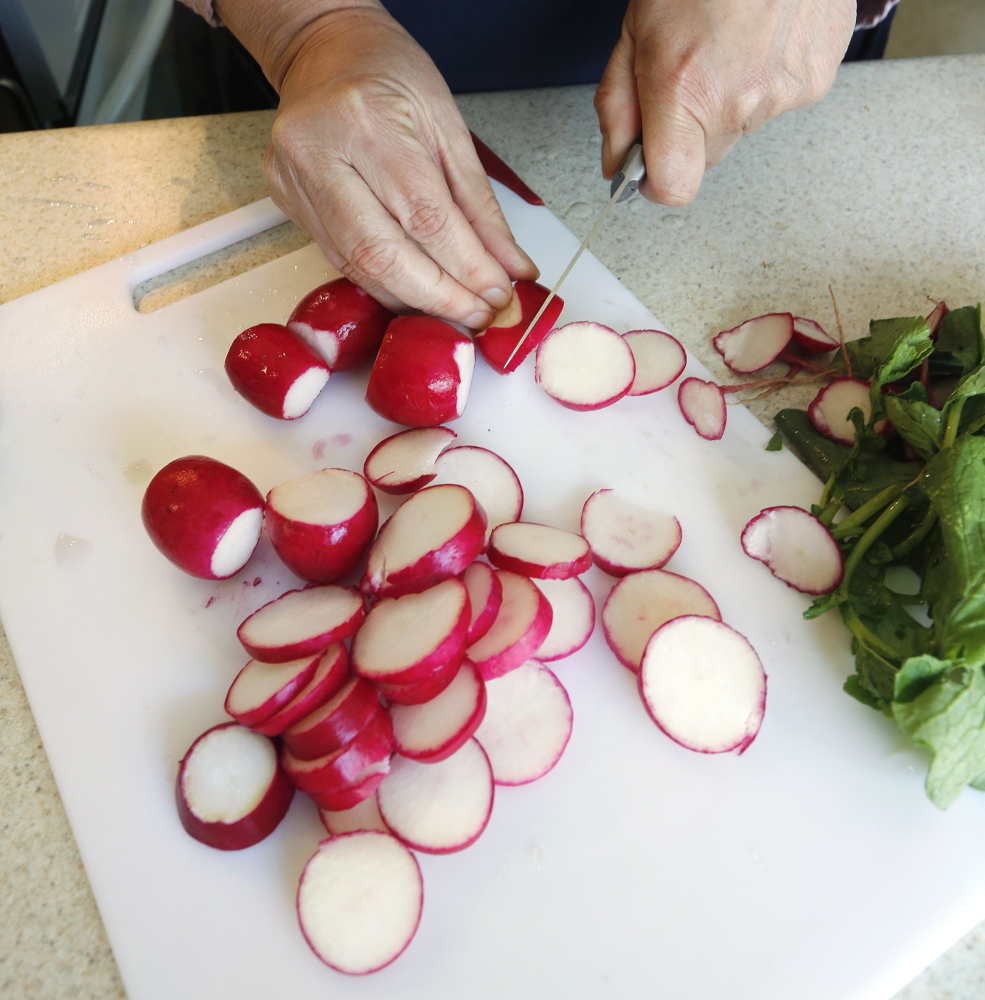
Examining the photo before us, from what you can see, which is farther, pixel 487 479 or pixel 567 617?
pixel 487 479

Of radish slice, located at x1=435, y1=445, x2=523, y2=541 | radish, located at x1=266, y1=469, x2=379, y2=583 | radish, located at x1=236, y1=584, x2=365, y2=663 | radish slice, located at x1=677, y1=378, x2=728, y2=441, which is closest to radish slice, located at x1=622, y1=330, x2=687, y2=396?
radish slice, located at x1=677, y1=378, x2=728, y2=441

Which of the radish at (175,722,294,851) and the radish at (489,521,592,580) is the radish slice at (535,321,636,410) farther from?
the radish at (175,722,294,851)

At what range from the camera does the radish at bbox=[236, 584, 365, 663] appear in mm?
1166

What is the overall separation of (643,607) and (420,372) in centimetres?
55

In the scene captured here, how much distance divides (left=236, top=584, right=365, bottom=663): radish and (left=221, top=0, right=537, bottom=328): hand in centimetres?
57

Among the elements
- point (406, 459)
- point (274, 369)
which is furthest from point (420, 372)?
point (274, 369)

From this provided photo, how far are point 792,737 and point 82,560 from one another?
1.19 metres

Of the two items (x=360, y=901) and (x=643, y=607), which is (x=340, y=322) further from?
(x=360, y=901)

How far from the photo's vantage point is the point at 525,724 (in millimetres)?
1194

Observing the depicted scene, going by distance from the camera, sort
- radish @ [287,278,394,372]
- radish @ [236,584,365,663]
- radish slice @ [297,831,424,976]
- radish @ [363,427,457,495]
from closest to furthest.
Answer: radish slice @ [297,831,424,976] < radish @ [236,584,365,663] < radish @ [363,427,457,495] < radish @ [287,278,394,372]

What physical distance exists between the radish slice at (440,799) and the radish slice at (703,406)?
2.37ft

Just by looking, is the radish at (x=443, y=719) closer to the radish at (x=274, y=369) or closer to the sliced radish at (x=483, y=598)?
the sliced radish at (x=483, y=598)

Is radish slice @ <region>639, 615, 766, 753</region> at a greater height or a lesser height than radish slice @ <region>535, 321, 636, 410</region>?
lesser

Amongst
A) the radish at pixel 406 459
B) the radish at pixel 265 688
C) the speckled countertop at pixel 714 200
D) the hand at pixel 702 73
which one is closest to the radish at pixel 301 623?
the radish at pixel 265 688
